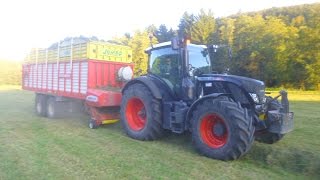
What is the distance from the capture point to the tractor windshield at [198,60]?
26.3ft

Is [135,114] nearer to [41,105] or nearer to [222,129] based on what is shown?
[222,129]

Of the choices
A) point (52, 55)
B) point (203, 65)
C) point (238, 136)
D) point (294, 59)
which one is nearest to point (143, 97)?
point (203, 65)

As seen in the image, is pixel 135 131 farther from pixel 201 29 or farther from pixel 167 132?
pixel 201 29

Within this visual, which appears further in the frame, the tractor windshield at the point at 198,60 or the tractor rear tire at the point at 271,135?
the tractor windshield at the point at 198,60

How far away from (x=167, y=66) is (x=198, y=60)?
71cm

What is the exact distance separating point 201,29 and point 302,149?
116ft

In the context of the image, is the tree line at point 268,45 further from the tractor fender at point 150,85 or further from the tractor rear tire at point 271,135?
the tractor rear tire at point 271,135

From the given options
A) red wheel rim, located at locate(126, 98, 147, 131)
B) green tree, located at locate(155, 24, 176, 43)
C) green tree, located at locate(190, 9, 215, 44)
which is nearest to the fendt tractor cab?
red wheel rim, located at locate(126, 98, 147, 131)

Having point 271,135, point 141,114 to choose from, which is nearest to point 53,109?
point 141,114

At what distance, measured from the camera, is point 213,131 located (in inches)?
275

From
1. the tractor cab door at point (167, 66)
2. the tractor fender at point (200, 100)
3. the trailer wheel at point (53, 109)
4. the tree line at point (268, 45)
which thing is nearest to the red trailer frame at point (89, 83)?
the trailer wheel at point (53, 109)

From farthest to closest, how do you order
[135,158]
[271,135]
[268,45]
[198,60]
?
[268,45] < [198,60] < [271,135] < [135,158]

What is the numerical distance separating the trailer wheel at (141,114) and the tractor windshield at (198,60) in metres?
1.06

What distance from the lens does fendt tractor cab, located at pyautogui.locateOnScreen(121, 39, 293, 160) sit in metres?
6.52
